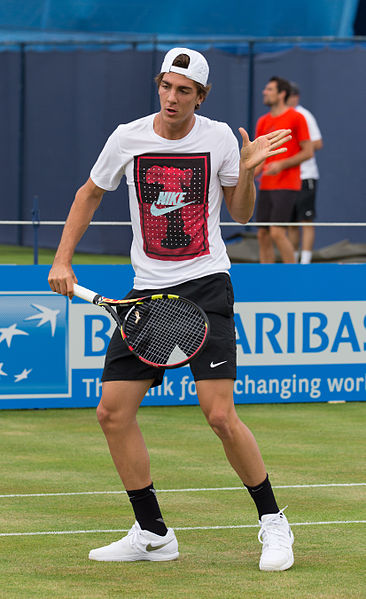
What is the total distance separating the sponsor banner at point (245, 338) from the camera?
936 centimetres

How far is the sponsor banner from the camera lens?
30.7ft

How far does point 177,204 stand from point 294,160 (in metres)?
7.69

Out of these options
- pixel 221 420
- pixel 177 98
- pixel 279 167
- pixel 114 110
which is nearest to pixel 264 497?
pixel 221 420

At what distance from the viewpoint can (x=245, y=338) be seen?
9.66m

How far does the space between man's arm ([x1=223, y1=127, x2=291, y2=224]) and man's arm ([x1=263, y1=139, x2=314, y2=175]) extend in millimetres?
7397

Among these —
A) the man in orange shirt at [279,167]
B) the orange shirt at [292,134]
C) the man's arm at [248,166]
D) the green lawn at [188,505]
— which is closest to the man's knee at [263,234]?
the man in orange shirt at [279,167]

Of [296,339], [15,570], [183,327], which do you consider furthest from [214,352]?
[296,339]

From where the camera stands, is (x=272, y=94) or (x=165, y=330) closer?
(x=165, y=330)

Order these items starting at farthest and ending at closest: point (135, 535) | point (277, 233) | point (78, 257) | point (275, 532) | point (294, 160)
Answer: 1. point (78, 257)
2. point (294, 160)
3. point (277, 233)
4. point (135, 535)
5. point (275, 532)

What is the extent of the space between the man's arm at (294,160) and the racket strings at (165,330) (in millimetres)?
7713

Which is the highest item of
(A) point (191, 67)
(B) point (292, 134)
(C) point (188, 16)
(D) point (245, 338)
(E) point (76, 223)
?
(C) point (188, 16)

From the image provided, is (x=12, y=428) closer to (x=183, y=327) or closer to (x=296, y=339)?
(x=296, y=339)

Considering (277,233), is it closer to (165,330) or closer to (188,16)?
(165,330)

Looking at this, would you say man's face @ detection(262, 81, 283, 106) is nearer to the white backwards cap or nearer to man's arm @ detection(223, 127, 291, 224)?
man's arm @ detection(223, 127, 291, 224)
